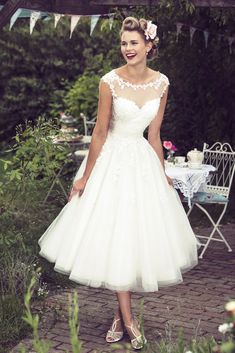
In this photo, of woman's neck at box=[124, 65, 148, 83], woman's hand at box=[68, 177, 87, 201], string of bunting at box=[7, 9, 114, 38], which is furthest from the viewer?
string of bunting at box=[7, 9, 114, 38]

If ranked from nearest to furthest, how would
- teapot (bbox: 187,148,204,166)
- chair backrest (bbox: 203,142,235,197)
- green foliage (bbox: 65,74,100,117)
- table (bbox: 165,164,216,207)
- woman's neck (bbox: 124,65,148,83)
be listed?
woman's neck (bbox: 124,65,148,83)
table (bbox: 165,164,216,207)
teapot (bbox: 187,148,204,166)
chair backrest (bbox: 203,142,235,197)
green foliage (bbox: 65,74,100,117)

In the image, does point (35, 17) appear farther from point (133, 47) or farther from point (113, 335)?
point (113, 335)

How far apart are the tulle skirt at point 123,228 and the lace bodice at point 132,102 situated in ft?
0.31

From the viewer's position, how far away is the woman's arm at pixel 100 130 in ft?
17.7

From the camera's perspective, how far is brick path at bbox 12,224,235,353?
5.64 meters

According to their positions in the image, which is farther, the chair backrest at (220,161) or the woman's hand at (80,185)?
the chair backrest at (220,161)

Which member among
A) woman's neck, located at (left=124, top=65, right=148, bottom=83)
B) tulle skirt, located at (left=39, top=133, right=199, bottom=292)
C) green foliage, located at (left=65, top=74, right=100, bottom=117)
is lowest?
green foliage, located at (left=65, top=74, right=100, bottom=117)

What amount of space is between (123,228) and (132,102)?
2.94 ft

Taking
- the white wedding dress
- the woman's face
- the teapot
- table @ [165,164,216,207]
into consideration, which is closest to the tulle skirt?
the white wedding dress

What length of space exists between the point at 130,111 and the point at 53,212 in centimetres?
449

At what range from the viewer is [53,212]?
9.72m

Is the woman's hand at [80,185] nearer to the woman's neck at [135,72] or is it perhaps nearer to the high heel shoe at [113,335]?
the woman's neck at [135,72]

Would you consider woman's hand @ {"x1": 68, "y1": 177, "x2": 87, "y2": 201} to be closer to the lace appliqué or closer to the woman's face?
the lace appliqué

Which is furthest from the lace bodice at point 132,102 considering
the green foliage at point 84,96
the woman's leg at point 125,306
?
the green foliage at point 84,96
